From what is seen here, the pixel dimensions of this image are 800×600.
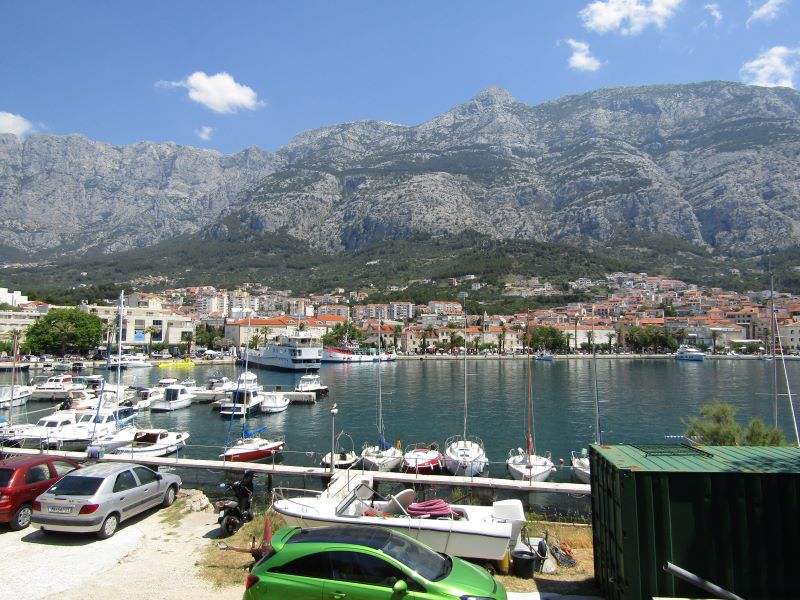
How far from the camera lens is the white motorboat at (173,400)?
39.9 meters

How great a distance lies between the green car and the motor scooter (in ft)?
14.6

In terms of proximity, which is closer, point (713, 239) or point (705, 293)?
point (705, 293)

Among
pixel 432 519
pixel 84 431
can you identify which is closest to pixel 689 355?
pixel 84 431

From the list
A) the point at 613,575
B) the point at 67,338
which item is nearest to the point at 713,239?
the point at 67,338

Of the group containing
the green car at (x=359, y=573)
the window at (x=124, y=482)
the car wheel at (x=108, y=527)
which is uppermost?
the green car at (x=359, y=573)

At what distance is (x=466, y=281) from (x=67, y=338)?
370ft

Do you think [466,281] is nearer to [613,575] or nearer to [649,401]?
[649,401]

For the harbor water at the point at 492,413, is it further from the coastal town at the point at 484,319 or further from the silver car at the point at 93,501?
the coastal town at the point at 484,319

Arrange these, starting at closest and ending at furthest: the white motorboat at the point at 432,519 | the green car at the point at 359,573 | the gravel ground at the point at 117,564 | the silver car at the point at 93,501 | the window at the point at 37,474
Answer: the green car at the point at 359,573
the gravel ground at the point at 117,564
the white motorboat at the point at 432,519
the silver car at the point at 93,501
the window at the point at 37,474

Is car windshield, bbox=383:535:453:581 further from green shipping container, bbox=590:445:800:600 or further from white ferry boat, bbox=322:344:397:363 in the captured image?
white ferry boat, bbox=322:344:397:363

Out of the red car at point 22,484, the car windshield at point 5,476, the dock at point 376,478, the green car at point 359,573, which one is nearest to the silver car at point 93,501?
the red car at point 22,484

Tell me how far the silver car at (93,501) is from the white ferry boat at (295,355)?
236 feet

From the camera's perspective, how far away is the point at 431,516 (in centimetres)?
873

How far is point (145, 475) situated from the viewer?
1056cm
